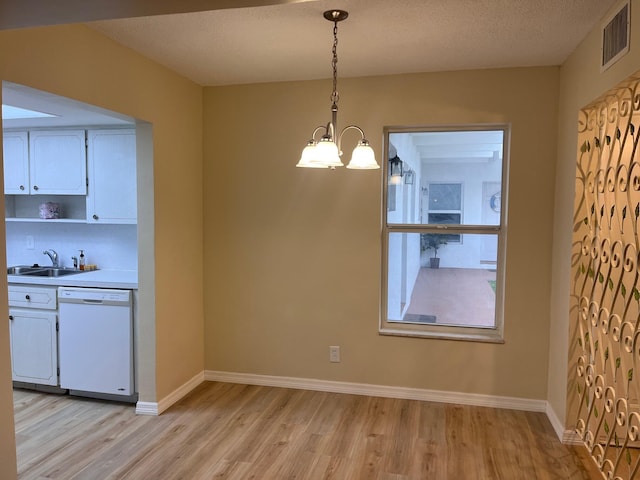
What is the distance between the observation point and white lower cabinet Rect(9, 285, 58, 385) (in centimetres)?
363

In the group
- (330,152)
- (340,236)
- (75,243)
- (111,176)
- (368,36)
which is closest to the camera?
(330,152)

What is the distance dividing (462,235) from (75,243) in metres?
3.52

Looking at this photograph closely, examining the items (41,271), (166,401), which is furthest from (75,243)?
(166,401)

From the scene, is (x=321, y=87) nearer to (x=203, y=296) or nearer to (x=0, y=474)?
(x=203, y=296)

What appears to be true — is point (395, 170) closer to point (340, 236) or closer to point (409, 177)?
point (409, 177)

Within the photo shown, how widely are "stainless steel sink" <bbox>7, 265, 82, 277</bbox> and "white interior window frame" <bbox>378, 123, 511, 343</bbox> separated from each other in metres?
2.79

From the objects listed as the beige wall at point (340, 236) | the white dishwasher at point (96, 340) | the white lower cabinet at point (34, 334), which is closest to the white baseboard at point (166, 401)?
the white dishwasher at point (96, 340)

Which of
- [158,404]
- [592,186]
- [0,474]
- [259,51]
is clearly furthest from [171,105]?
[592,186]

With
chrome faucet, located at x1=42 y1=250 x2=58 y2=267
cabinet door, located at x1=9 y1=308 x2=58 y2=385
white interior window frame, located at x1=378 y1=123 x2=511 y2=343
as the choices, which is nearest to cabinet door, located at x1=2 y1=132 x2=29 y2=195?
chrome faucet, located at x1=42 y1=250 x2=58 y2=267

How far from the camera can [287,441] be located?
10.0ft

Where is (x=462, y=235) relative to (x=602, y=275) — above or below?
above

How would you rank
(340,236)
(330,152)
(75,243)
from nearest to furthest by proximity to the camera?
1. (330,152)
2. (340,236)
3. (75,243)

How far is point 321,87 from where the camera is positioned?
371cm

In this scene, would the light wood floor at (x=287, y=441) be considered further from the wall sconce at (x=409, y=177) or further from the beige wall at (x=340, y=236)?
the wall sconce at (x=409, y=177)
